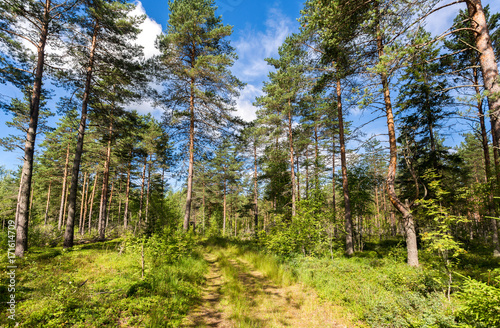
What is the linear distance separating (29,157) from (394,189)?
14.0 meters

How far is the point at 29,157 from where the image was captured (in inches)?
288

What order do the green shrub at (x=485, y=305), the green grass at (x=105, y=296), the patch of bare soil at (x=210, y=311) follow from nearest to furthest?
the green shrub at (x=485, y=305), the green grass at (x=105, y=296), the patch of bare soil at (x=210, y=311)

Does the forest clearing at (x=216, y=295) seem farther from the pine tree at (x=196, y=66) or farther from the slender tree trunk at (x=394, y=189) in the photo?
the pine tree at (x=196, y=66)

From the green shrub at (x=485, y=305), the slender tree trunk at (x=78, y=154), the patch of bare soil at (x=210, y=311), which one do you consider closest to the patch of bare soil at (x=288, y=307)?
the patch of bare soil at (x=210, y=311)

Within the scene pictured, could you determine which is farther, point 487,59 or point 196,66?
point 196,66

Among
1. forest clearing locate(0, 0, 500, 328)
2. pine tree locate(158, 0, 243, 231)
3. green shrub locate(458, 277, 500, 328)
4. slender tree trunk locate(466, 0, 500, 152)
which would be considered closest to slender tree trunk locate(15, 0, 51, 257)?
forest clearing locate(0, 0, 500, 328)

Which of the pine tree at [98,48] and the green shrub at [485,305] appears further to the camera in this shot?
the pine tree at [98,48]

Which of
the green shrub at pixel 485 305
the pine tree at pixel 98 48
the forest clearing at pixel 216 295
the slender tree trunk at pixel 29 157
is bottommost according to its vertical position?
the forest clearing at pixel 216 295

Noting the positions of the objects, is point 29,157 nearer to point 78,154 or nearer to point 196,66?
point 78,154

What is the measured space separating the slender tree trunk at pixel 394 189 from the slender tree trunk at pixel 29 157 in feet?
42.8

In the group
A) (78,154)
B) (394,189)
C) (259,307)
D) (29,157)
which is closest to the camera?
(259,307)

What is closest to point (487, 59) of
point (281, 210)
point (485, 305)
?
point (485, 305)

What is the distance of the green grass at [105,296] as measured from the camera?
3.38 meters

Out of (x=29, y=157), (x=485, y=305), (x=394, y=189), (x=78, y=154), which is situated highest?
(x=78, y=154)
